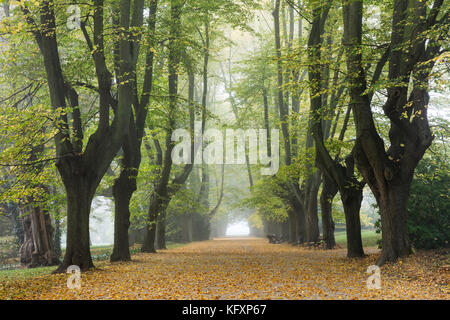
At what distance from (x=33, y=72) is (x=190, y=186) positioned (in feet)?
72.2

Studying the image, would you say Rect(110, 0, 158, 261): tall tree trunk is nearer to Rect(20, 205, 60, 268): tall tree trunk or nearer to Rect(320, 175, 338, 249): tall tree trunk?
Rect(20, 205, 60, 268): tall tree trunk

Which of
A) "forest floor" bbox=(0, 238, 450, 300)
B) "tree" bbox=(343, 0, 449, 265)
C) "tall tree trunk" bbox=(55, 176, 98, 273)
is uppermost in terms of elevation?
"tree" bbox=(343, 0, 449, 265)

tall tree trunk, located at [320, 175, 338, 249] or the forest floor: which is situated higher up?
tall tree trunk, located at [320, 175, 338, 249]

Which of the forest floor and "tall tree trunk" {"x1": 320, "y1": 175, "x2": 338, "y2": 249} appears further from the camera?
"tall tree trunk" {"x1": 320, "y1": 175, "x2": 338, "y2": 249}

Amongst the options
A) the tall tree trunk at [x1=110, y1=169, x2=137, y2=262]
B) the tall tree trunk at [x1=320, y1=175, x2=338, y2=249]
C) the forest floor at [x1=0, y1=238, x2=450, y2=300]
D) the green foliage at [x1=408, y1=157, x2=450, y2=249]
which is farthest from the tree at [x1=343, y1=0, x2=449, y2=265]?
the tall tree trunk at [x1=110, y1=169, x2=137, y2=262]

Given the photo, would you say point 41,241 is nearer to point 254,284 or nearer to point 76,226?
point 76,226

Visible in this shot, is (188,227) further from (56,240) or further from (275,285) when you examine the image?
(275,285)
